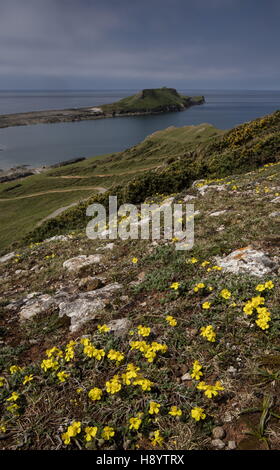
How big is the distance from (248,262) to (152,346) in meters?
3.47

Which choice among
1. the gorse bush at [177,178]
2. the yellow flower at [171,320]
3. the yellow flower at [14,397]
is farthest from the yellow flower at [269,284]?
the gorse bush at [177,178]

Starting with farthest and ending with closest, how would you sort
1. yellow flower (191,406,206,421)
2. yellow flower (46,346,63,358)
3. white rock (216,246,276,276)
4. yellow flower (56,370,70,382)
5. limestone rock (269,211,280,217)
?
limestone rock (269,211,280,217) → white rock (216,246,276,276) → yellow flower (46,346,63,358) → yellow flower (56,370,70,382) → yellow flower (191,406,206,421)

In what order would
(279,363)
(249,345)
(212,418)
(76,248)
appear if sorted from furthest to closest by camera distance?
(76,248) → (249,345) → (279,363) → (212,418)

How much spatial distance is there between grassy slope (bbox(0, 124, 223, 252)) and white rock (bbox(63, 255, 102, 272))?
29973 millimetres

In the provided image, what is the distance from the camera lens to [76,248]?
1262 centimetres

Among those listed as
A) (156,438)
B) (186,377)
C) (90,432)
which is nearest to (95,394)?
(90,432)

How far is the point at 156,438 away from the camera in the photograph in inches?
142

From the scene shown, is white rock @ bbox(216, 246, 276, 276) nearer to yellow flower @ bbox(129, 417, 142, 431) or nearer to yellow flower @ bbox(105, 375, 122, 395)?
yellow flower @ bbox(105, 375, 122, 395)

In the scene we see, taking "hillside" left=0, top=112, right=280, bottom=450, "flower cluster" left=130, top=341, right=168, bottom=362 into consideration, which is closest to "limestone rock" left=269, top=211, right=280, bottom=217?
"hillside" left=0, top=112, right=280, bottom=450

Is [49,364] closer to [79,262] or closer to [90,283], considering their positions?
Answer: [90,283]

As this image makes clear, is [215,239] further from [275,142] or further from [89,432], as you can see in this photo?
[275,142]

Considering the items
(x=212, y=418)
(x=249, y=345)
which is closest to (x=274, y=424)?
(x=212, y=418)

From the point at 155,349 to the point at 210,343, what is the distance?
3.51 ft

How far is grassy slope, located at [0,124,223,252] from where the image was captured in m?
51.7
